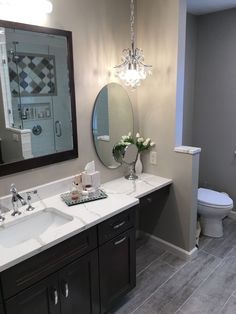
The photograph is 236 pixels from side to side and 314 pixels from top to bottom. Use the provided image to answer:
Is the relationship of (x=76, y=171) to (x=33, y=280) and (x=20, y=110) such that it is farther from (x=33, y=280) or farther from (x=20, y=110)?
(x=33, y=280)

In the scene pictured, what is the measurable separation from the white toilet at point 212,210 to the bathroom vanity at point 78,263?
981 mm

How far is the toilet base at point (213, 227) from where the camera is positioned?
117 inches

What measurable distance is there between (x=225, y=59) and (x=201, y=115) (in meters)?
0.72

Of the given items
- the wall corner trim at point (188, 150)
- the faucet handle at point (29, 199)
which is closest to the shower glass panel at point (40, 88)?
the faucet handle at point (29, 199)

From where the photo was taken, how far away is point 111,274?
188 cm

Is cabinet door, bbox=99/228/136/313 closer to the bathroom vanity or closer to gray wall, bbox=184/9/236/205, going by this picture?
the bathroom vanity

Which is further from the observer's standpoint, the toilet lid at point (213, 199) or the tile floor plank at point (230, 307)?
the toilet lid at point (213, 199)

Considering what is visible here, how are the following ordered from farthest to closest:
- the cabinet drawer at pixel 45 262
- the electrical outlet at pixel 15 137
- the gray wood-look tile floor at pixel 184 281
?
the gray wood-look tile floor at pixel 184 281
the electrical outlet at pixel 15 137
the cabinet drawer at pixel 45 262

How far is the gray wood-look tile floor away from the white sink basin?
2.84 ft

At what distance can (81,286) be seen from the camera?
1.66m

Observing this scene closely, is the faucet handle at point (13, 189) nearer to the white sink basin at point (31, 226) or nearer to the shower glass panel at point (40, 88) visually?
the white sink basin at point (31, 226)

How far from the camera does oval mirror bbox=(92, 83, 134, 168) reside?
2.33m

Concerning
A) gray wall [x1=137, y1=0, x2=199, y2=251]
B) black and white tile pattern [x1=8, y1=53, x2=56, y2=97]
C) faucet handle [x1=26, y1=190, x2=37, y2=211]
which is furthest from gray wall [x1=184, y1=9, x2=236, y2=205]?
faucet handle [x1=26, y1=190, x2=37, y2=211]

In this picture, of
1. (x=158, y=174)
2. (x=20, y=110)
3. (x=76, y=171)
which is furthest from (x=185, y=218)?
(x=20, y=110)
